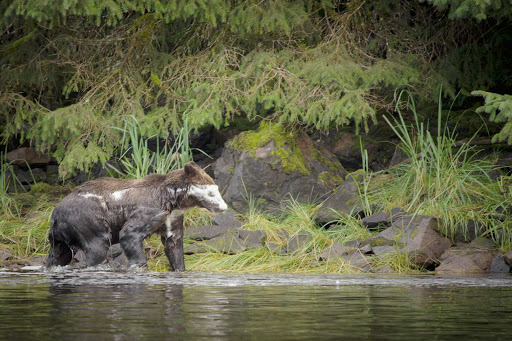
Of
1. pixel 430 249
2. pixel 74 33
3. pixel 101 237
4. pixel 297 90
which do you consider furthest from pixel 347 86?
pixel 74 33

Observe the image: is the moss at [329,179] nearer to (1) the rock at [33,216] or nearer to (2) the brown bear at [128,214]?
(2) the brown bear at [128,214]

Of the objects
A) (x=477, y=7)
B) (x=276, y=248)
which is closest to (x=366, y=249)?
(x=276, y=248)

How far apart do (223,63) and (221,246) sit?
344 centimetres

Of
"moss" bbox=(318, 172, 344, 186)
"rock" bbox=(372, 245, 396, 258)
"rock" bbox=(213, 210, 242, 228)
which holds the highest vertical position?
"moss" bbox=(318, 172, 344, 186)

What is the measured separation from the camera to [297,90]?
1223 centimetres

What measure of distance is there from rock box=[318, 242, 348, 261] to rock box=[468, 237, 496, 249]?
65.0 inches

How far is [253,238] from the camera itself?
35.8ft

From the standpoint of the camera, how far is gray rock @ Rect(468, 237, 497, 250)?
1006 cm

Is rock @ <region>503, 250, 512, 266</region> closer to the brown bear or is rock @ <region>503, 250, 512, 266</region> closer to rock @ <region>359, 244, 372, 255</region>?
rock @ <region>359, 244, 372, 255</region>

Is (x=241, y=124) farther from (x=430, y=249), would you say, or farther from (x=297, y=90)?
(x=430, y=249)

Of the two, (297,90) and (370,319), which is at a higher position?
(297,90)

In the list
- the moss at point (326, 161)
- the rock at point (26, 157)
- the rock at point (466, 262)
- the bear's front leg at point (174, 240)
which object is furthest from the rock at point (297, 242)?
the rock at point (26, 157)

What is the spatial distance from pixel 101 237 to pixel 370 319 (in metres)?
5.40

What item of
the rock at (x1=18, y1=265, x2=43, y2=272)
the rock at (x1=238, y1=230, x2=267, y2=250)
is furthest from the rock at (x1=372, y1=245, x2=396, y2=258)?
the rock at (x1=18, y1=265, x2=43, y2=272)
